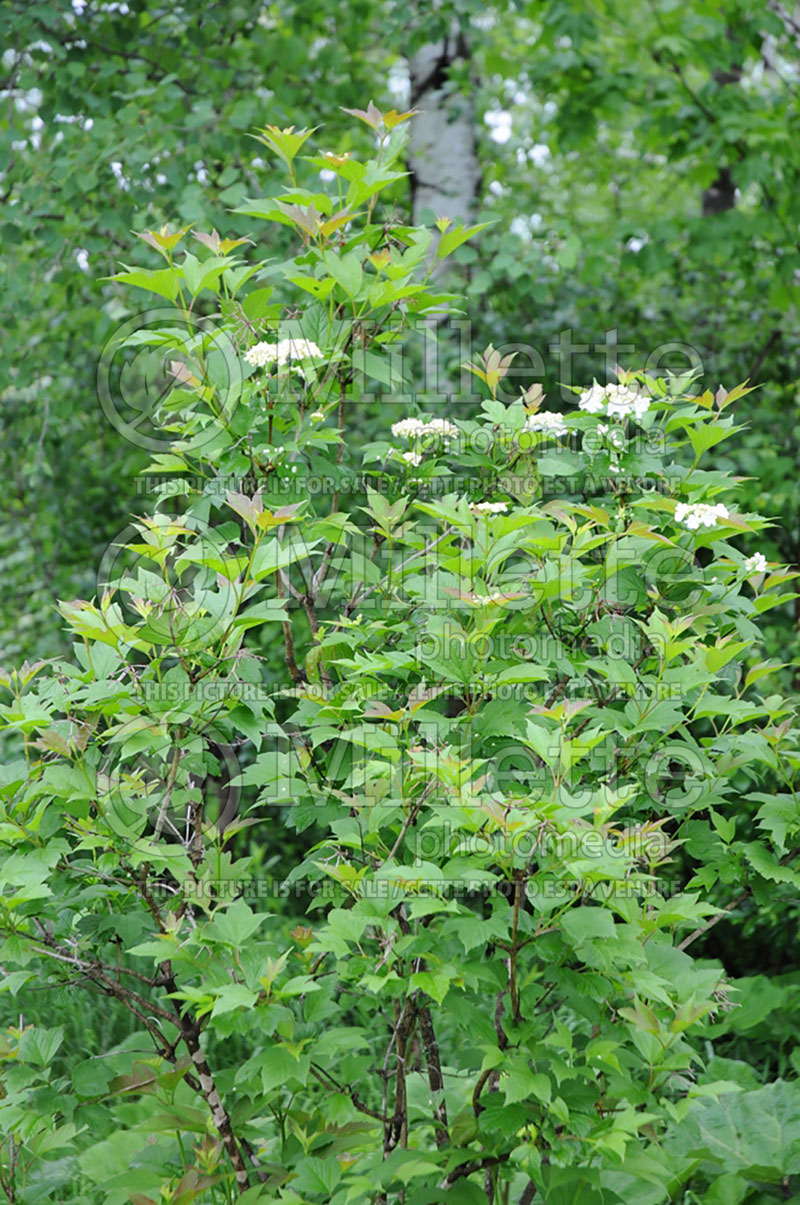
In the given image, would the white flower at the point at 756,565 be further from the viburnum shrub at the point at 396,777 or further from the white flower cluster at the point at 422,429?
the white flower cluster at the point at 422,429

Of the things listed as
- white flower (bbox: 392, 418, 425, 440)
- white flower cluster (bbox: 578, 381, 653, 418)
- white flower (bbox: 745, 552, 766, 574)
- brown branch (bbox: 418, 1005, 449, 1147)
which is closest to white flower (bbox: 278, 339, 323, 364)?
white flower (bbox: 392, 418, 425, 440)

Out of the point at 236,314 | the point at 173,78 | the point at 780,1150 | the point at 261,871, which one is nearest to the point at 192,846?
the point at 236,314

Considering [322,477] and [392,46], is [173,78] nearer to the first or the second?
[392,46]

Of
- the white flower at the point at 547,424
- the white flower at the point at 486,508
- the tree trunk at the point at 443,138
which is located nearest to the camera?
the white flower at the point at 486,508

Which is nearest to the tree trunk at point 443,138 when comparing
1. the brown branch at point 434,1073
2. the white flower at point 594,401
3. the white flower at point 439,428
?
the white flower at point 439,428

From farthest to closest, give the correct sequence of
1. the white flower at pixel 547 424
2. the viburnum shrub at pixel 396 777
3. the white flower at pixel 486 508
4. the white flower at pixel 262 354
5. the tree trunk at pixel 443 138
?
the tree trunk at pixel 443 138
the white flower at pixel 547 424
the white flower at pixel 262 354
the white flower at pixel 486 508
the viburnum shrub at pixel 396 777

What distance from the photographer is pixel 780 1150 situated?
7.96ft

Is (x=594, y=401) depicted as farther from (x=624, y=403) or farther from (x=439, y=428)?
(x=439, y=428)

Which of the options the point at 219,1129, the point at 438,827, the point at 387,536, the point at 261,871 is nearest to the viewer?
the point at 438,827

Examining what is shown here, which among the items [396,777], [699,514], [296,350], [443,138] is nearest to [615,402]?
[699,514]

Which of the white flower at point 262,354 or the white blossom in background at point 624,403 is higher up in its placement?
the white flower at point 262,354

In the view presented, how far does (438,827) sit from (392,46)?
461 centimetres

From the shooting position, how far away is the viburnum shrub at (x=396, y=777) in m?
1.66

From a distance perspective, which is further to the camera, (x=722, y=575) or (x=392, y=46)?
(x=392, y=46)
